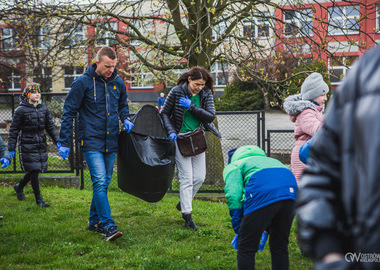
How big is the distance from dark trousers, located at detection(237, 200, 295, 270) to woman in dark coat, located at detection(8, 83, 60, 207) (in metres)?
3.97

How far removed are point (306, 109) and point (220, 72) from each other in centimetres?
2325

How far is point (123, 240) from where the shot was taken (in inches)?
184

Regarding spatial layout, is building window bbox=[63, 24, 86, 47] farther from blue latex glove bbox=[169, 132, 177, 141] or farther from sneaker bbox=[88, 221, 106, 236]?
sneaker bbox=[88, 221, 106, 236]

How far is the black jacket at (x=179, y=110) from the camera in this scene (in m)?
5.19

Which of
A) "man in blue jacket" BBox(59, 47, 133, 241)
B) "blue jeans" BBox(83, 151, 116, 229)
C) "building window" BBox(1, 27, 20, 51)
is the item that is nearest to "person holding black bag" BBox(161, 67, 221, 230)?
"man in blue jacket" BBox(59, 47, 133, 241)

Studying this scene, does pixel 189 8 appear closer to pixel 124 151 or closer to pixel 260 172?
pixel 124 151

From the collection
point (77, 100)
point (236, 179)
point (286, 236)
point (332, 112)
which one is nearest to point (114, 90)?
point (77, 100)

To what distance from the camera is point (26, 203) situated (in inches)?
254

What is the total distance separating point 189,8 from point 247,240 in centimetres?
651

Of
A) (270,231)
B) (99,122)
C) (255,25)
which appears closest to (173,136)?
(99,122)

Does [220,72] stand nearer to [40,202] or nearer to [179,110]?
[40,202]

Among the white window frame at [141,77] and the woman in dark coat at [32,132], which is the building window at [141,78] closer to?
the white window frame at [141,77]

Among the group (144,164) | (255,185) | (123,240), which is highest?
(255,185)

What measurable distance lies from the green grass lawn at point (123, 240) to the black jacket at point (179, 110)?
50.0 inches
